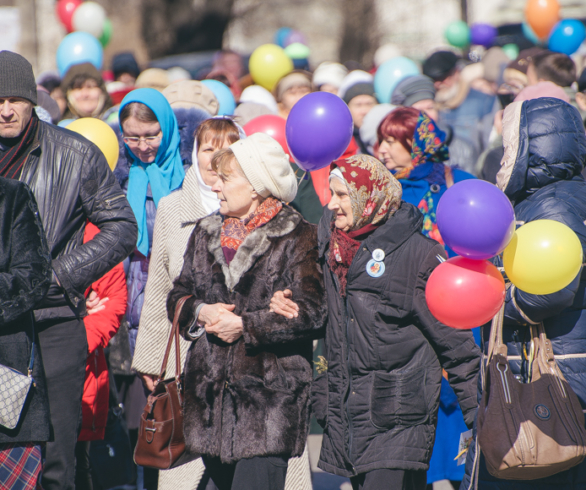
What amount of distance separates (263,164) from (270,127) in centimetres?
224

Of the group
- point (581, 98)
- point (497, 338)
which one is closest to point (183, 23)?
point (581, 98)

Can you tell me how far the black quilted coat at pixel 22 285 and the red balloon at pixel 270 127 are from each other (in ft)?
9.03

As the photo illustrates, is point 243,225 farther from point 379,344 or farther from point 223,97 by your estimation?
point 223,97

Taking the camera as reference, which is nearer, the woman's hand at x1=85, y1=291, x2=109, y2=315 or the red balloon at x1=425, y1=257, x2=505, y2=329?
the red balloon at x1=425, y1=257, x2=505, y2=329

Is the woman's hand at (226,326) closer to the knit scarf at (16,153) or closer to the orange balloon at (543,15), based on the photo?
the knit scarf at (16,153)

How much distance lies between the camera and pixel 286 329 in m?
3.29

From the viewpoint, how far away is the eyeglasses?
477 centimetres

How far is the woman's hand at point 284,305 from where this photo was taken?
3.28m

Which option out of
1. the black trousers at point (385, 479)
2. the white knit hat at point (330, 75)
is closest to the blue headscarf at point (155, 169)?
the black trousers at point (385, 479)

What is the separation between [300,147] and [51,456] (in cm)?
222

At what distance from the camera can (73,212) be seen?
3.51 m

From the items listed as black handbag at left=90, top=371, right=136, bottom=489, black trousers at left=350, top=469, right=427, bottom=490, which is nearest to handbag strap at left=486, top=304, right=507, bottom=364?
black trousers at left=350, top=469, right=427, bottom=490

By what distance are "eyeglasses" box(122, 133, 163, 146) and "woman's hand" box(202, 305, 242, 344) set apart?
182 cm

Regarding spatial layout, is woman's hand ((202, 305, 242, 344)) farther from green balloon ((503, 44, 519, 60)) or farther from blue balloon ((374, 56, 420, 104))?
green balloon ((503, 44, 519, 60))
